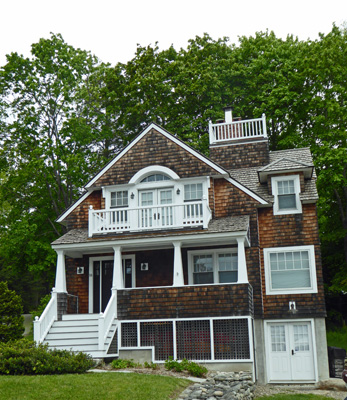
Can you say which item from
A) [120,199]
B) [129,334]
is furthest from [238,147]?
[129,334]

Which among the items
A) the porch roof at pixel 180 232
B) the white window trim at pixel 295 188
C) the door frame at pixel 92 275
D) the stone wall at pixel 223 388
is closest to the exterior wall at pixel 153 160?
the porch roof at pixel 180 232

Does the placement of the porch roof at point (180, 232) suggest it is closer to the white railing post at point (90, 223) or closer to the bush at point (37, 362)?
the white railing post at point (90, 223)

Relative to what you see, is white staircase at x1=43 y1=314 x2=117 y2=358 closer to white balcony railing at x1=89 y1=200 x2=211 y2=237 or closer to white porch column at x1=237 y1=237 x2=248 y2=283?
white balcony railing at x1=89 y1=200 x2=211 y2=237

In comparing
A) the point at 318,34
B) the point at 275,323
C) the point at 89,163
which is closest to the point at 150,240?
the point at 275,323

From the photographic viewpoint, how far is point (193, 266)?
65.5ft

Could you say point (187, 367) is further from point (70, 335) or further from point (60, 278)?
point (60, 278)

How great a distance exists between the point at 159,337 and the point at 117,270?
273 cm

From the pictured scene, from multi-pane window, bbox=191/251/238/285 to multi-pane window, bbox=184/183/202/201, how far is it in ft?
7.02

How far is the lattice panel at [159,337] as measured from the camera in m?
17.6

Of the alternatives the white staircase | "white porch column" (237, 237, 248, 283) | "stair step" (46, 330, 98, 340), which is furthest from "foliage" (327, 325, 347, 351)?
"stair step" (46, 330, 98, 340)

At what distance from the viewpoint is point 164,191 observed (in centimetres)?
2084

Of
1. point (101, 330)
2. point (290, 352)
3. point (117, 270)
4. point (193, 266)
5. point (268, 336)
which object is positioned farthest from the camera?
point (193, 266)

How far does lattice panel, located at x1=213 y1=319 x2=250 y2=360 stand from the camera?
17.1m

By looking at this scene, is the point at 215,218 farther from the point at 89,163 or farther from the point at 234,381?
the point at 89,163
